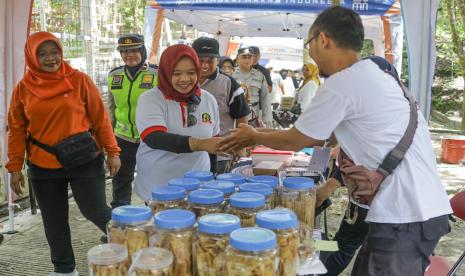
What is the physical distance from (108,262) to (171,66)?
1.32 metres

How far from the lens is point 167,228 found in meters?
1.18

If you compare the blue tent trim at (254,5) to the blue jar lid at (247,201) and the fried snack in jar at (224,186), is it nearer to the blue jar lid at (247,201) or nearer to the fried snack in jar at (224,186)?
the fried snack in jar at (224,186)

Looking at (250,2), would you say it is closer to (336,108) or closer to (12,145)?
(12,145)

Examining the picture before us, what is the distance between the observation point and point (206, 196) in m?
1.39

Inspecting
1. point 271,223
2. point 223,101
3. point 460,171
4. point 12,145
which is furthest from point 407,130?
point 460,171

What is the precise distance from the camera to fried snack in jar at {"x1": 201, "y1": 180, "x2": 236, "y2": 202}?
1521 mm

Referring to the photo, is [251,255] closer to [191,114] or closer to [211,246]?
[211,246]

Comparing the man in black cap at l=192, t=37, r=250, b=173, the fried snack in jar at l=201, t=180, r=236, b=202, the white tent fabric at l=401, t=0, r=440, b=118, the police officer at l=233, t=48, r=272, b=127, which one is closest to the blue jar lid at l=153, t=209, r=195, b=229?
the fried snack in jar at l=201, t=180, r=236, b=202

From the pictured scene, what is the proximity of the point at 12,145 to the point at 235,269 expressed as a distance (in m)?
2.17

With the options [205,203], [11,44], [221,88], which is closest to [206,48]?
[221,88]

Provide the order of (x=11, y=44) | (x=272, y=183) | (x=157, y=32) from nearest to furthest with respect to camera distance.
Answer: (x=272, y=183)
(x=11, y=44)
(x=157, y=32)

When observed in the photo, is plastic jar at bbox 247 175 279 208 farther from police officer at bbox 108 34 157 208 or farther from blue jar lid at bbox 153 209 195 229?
police officer at bbox 108 34 157 208

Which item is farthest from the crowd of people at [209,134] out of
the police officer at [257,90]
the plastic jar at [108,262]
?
the police officer at [257,90]

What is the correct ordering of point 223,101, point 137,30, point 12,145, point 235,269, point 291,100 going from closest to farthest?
point 235,269, point 12,145, point 223,101, point 291,100, point 137,30
